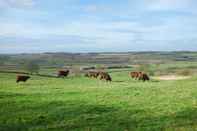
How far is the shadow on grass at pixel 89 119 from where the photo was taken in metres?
15.2

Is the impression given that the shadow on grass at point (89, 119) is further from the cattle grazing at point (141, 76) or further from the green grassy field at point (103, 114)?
the cattle grazing at point (141, 76)

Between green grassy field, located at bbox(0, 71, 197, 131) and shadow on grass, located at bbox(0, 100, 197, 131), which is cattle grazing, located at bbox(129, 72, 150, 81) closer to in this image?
green grassy field, located at bbox(0, 71, 197, 131)

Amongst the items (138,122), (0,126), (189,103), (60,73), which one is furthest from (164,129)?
(60,73)

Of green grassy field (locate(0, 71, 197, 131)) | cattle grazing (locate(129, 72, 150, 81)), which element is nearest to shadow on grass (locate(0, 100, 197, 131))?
green grassy field (locate(0, 71, 197, 131))

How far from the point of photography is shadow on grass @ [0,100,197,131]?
15180mm

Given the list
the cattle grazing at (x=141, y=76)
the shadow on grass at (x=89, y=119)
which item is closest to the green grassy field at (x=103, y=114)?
the shadow on grass at (x=89, y=119)

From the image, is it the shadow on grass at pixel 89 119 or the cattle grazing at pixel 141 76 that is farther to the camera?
the cattle grazing at pixel 141 76

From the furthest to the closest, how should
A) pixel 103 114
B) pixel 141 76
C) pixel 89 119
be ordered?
pixel 141 76
pixel 103 114
pixel 89 119

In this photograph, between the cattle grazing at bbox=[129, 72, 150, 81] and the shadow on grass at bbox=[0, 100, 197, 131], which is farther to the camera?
the cattle grazing at bbox=[129, 72, 150, 81]

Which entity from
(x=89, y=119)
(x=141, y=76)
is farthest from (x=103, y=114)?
(x=141, y=76)

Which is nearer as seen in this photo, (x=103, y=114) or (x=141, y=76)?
(x=103, y=114)

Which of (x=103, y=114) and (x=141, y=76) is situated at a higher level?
(x=103, y=114)

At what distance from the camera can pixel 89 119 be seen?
16938 mm

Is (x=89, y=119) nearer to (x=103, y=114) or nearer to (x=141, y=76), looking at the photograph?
(x=103, y=114)
